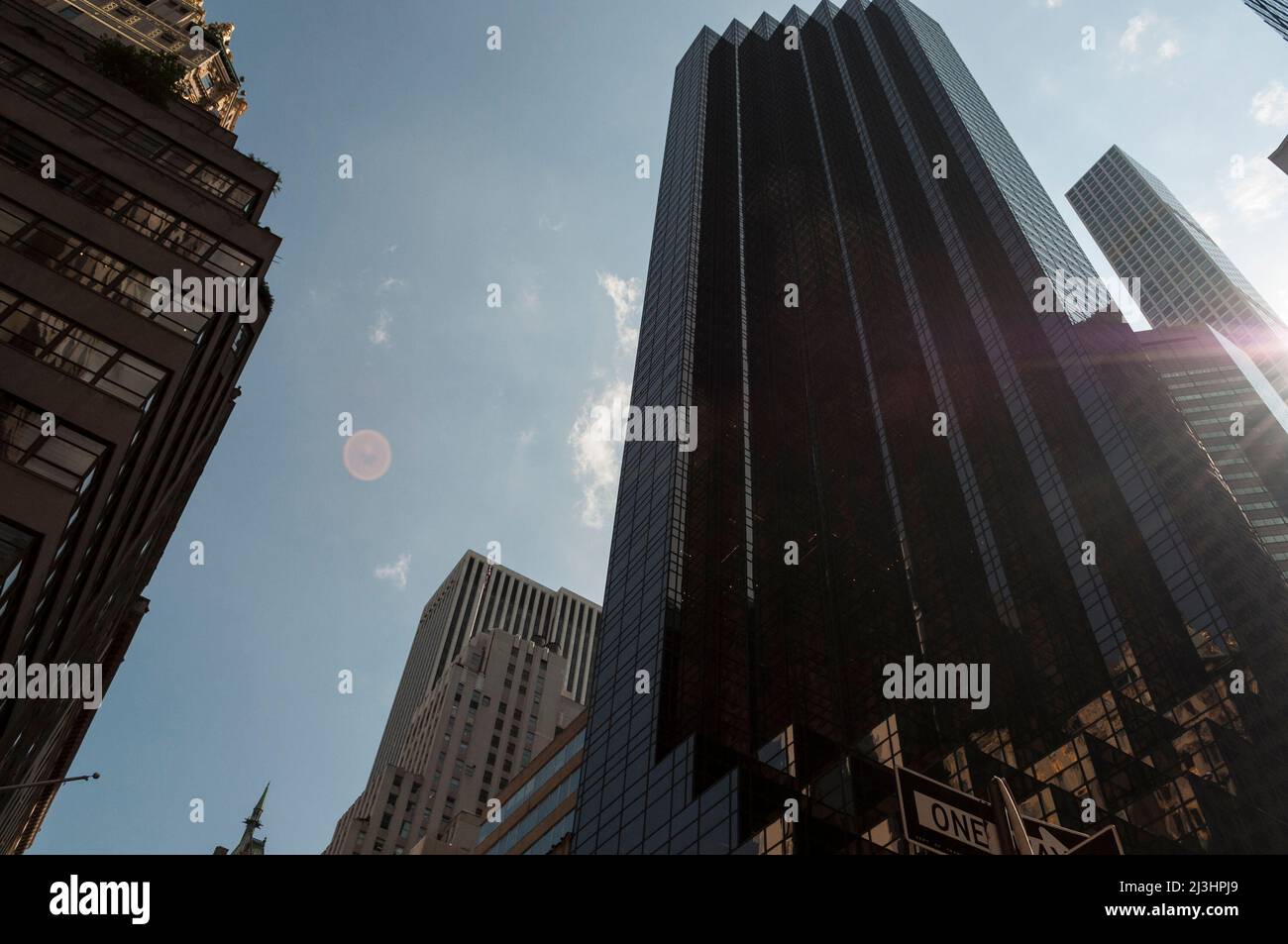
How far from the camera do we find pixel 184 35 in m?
55.4

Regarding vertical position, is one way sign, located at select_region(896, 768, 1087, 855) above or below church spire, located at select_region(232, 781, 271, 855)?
below

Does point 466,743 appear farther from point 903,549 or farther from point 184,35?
point 184,35

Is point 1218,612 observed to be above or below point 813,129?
below

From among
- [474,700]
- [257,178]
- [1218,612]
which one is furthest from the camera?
[474,700]

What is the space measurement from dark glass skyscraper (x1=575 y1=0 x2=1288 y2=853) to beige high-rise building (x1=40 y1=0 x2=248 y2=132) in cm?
3748

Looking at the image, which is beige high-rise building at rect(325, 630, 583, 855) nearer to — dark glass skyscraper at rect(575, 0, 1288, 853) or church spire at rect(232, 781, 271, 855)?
church spire at rect(232, 781, 271, 855)

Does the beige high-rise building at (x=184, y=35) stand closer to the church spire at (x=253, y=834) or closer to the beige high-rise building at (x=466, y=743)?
the beige high-rise building at (x=466, y=743)

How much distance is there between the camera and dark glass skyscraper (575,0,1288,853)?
167 ft

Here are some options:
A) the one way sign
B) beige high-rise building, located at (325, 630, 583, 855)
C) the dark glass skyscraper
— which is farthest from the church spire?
the one way sign

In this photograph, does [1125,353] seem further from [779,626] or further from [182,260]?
[182,260]

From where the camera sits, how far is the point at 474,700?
362ft

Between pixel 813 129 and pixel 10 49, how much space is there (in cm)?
10343

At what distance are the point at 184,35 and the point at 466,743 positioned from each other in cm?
7677
